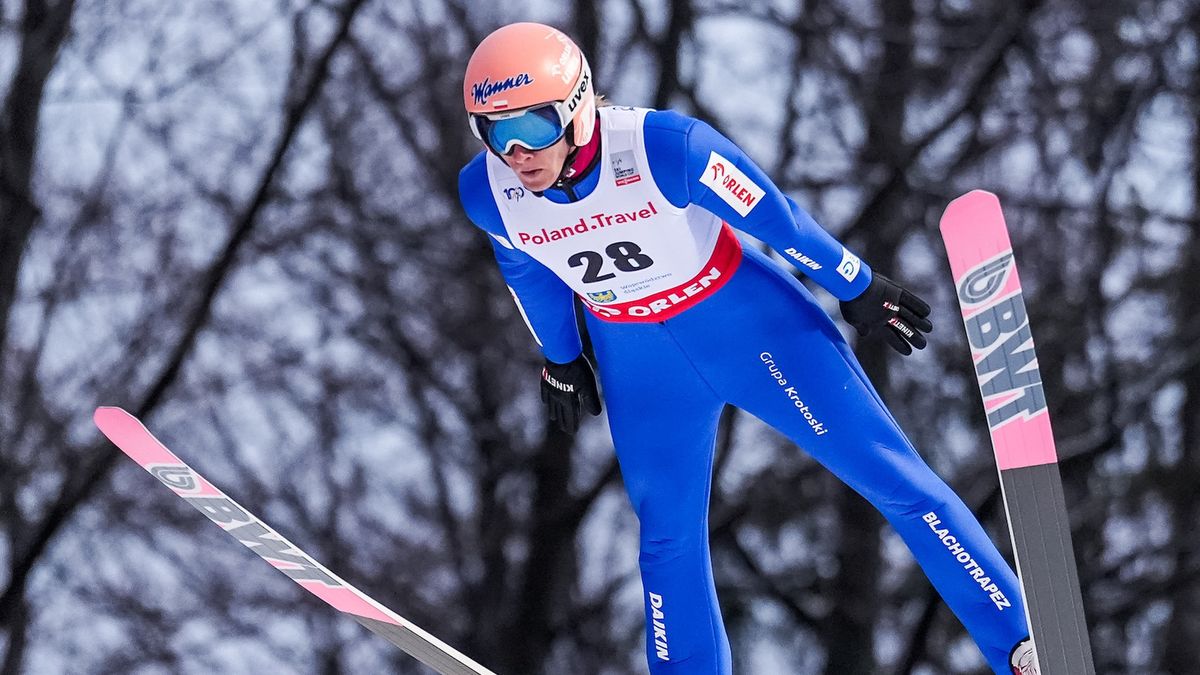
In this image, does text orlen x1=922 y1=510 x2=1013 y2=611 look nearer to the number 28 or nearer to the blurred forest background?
the number 28

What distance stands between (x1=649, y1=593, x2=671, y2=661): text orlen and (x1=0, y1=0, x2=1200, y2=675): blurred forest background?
8.20ft

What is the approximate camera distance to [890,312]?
293cm

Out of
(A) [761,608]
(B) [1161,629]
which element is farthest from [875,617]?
(B) [1161,629]

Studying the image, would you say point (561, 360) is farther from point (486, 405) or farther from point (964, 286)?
point (486, 405)

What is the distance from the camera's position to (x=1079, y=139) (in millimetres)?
5504

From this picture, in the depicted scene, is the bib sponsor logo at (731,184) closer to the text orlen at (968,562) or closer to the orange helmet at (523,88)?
the orange helmet at (523,88)

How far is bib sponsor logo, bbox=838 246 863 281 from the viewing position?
288 centimetres

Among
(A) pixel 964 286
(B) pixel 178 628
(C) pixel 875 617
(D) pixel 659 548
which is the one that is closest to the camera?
(A) pixel 964 286

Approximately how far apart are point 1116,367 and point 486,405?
216cm

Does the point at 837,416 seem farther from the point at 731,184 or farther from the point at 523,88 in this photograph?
the point at 523,88

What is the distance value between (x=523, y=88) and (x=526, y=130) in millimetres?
71

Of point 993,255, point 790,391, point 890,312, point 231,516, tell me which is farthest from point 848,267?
point 231,516

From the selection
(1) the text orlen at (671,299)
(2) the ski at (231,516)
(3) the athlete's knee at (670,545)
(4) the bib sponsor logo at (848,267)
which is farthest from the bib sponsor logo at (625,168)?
(2) the ski at (231,516)


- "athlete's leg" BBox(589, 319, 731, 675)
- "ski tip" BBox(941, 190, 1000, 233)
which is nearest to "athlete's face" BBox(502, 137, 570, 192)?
"athlete's leg" BBox(589, 319, 731, 675)
